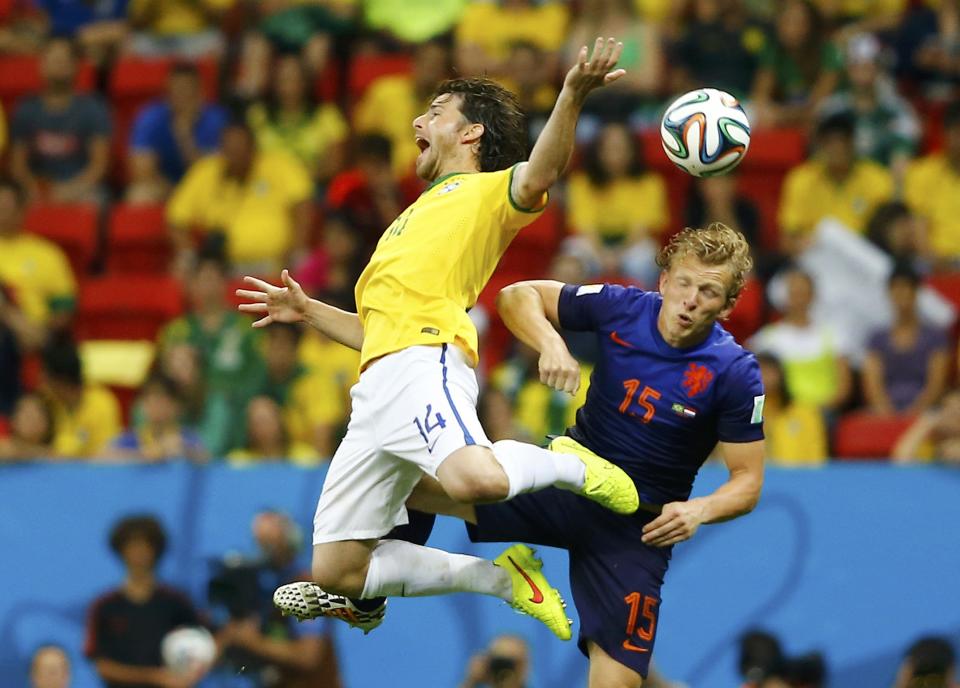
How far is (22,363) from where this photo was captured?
11.5m

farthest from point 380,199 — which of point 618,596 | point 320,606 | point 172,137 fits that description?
point 618,596

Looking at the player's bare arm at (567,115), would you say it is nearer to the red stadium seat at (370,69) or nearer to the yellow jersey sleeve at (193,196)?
the yellow jersey sleeve at (193,196)

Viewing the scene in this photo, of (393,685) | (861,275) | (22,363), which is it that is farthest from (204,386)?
(861,275)

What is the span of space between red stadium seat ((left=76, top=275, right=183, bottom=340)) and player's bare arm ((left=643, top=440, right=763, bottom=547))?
6144 millimetres

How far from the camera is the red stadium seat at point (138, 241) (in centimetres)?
1264

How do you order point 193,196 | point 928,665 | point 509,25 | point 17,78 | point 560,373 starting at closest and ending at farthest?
point 560,373, point 928,665, point 193,196, point 509,25, point 17,78

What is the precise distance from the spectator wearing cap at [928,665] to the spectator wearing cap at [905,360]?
149cm

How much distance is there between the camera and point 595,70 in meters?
5.87

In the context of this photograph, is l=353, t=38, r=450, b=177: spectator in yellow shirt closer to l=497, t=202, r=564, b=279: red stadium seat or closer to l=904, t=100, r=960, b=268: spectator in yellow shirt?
l=497, t=202, r=564, b=279: red stadium seat

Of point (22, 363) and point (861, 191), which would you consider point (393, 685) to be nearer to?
point (22, 363)

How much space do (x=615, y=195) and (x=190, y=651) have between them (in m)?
4.15

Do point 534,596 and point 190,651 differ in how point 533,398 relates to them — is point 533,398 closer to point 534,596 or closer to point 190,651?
point 190,651

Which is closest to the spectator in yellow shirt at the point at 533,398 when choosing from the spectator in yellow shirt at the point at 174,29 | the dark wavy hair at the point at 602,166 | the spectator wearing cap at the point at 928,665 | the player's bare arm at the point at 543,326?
the dark wavy hair at the point at 602,166

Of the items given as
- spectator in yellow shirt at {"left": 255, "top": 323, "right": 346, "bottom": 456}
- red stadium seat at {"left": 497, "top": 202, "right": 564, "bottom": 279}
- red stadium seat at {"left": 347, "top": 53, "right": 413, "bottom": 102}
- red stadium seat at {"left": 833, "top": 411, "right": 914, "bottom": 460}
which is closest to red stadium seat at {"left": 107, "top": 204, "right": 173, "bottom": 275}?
red stadium seat at {"left": 347, "top": 53, "right": 413, "bottom": 102}
